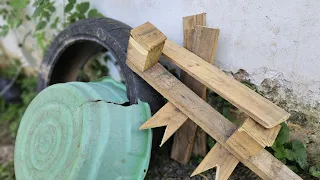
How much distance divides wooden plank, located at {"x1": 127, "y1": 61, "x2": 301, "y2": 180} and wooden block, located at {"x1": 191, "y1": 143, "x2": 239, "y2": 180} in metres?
0.04

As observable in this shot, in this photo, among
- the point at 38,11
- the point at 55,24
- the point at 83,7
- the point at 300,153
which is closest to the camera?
the point at 300,153

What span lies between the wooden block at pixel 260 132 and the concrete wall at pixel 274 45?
396 millimetres

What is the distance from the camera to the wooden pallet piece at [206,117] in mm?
1770

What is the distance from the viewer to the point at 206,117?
190 centimetres

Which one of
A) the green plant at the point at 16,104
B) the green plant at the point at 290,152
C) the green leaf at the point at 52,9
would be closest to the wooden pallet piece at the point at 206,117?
the green plant at the point at 290,152

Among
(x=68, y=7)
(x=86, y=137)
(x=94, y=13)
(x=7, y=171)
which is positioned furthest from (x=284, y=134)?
(x=7, y=171)

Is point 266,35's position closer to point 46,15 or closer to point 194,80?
point 194,80

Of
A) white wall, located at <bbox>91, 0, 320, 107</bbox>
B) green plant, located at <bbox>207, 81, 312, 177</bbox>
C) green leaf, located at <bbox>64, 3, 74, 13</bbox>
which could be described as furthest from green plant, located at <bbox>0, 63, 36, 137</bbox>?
green plant, located at <bbox>207, 81, 312, 177</bbox>

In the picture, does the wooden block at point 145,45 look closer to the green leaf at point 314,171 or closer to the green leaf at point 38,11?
the green leaf at point 38,11

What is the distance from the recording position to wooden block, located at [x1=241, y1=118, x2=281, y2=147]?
1653 mm

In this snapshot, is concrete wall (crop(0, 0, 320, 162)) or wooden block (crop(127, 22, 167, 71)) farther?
wooden block (crop(127, 22, 167, 71))

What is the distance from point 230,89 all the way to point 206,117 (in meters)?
0.21

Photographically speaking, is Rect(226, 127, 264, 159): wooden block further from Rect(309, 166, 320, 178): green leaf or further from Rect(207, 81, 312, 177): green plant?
Rect(309, 166, 320, 178): green leaf

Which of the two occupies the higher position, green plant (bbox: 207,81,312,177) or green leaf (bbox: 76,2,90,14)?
green leaf (bbox: 76,2,90,14)
